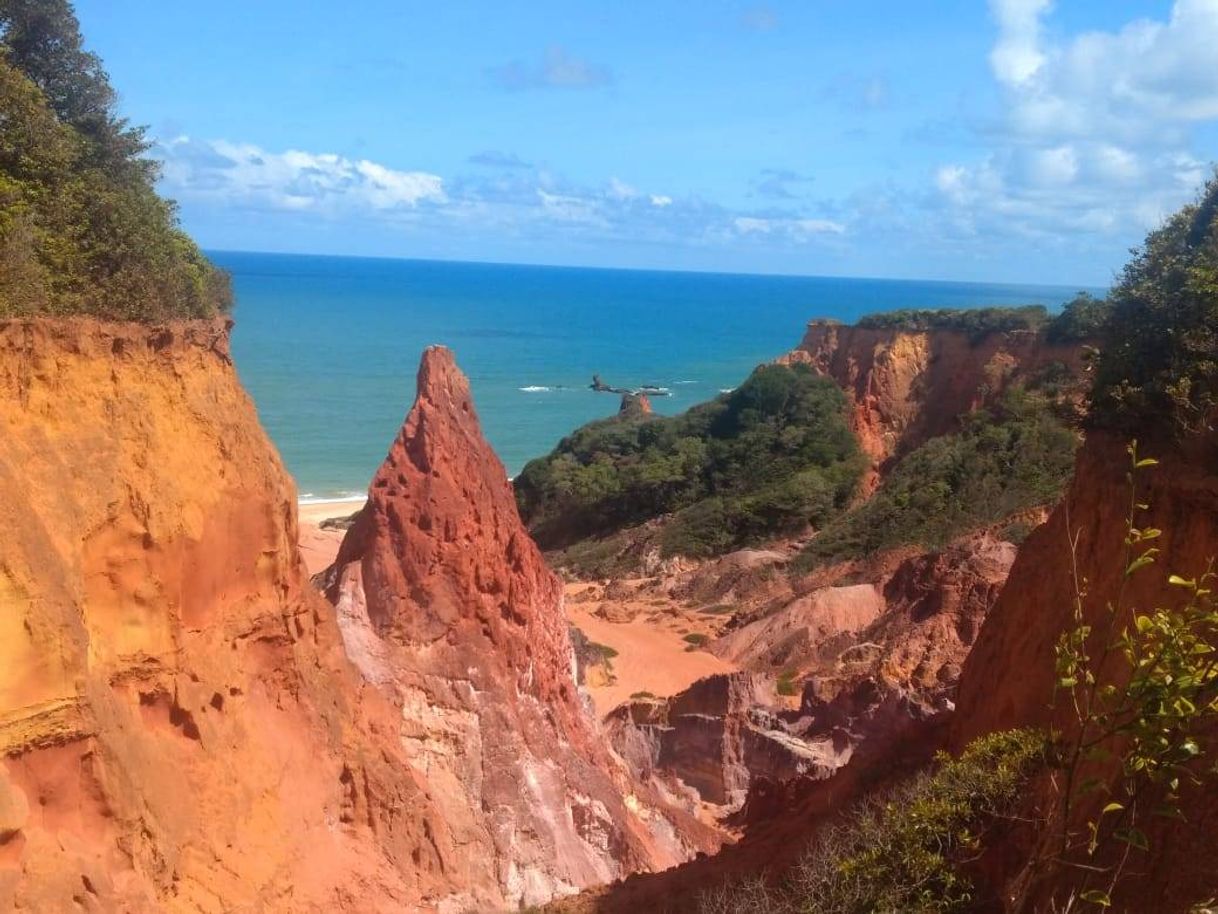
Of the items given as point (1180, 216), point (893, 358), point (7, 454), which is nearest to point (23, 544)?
point (7, 454)

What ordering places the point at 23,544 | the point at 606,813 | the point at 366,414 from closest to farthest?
the point at 23,544 < the point at 606,813 < the point at 366,414

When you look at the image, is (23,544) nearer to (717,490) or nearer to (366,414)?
(717,490)

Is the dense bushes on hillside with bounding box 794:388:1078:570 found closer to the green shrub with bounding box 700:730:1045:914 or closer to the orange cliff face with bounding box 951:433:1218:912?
the orange cliff face with bounding box 951:433:1218:912

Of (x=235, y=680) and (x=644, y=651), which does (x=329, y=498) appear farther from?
(x=235, y=680)

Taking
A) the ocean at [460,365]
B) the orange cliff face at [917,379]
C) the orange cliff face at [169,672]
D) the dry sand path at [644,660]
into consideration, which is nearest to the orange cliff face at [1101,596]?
the orange cliff face at [169,672]

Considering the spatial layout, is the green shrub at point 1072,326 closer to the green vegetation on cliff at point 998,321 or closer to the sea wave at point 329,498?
the green vegetation on cliff at point 998,321

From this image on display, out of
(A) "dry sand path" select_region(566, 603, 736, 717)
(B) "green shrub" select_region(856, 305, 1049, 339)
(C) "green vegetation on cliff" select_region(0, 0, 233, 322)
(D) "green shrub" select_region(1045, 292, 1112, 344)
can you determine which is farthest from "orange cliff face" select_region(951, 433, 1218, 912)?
(B) "green shrub" select_region(856, 305, 1049, 339)
